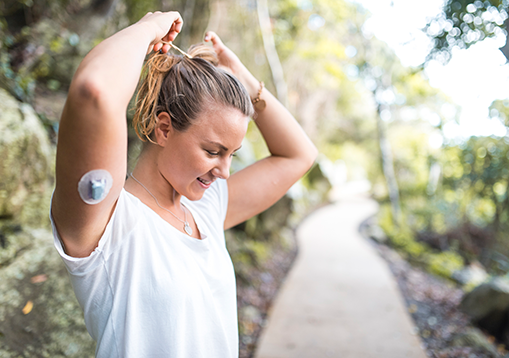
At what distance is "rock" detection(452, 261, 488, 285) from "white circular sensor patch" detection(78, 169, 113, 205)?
643 centimetres

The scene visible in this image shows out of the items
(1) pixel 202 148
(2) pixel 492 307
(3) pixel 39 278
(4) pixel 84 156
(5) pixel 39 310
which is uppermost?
(4) pixel 84 156

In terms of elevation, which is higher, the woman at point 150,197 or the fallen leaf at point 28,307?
the woman at point 150,197

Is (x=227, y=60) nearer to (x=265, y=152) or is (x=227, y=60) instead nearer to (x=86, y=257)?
(x=86, y=257)

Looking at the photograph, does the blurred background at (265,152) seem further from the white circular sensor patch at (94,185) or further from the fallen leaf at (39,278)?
the white circular sensor patch at (94,185)

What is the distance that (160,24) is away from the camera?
95 cm

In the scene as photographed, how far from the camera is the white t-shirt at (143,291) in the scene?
899 millimetres

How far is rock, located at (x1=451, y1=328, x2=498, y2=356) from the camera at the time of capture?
3669mm

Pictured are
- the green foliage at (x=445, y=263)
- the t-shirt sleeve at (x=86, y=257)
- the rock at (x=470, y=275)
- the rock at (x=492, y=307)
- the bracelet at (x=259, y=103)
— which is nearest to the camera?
the t-shirt sleeve at (x=86, y=257)

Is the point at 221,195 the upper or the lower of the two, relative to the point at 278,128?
lower

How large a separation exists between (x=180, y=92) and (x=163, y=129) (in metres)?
0.11

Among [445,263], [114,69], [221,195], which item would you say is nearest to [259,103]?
[221,195]

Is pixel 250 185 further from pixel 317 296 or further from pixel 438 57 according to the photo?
pixel 317 296

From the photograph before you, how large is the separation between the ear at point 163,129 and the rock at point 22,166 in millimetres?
1703

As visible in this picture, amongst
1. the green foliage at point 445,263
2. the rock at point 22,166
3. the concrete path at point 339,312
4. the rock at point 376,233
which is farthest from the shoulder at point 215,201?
the rock at point 376,233
